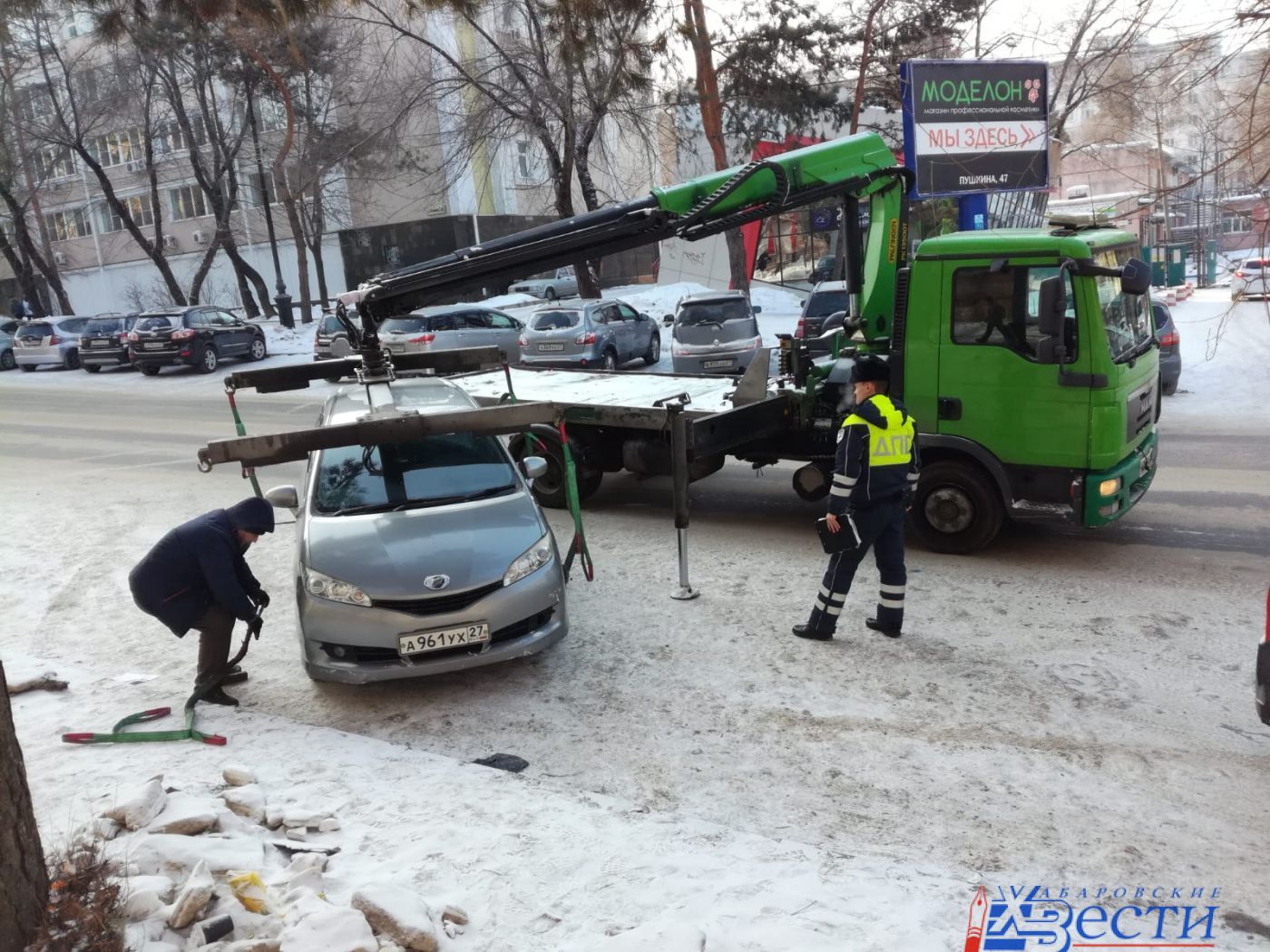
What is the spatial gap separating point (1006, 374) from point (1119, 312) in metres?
0.96

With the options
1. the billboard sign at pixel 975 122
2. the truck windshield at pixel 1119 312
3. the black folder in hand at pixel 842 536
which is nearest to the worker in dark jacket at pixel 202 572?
the black folder in hand at pixel 842 536

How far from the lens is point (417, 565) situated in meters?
5.70

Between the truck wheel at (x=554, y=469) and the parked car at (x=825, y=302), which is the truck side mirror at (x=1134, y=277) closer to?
the truck wheel at (x=554, y=469)

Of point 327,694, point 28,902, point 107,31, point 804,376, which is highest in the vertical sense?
point 107,31

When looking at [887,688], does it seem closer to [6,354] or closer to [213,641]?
[213,641]

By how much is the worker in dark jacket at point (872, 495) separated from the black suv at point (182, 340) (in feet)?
71.8

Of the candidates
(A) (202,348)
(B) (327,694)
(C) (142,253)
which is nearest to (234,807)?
(B) (327,694)

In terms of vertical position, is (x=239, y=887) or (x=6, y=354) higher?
(x=6, y=354)

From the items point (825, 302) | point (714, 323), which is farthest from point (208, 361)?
point (825, 302)

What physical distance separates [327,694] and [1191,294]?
30.9 m

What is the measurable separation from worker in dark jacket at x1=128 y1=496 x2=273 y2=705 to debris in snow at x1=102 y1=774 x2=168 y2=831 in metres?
1.63

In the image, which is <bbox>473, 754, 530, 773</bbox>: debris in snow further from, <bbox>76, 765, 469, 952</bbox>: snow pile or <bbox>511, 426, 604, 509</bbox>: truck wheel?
<bbox>511, 426, 604, 509</bbox>: truck wheel

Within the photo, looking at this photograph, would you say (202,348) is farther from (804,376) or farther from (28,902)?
(28,902)

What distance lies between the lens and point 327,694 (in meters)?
6.03
